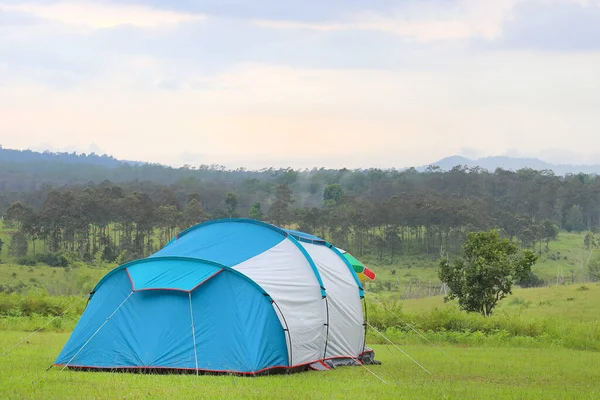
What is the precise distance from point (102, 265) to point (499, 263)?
42798mm

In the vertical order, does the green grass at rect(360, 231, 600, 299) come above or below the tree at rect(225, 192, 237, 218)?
below

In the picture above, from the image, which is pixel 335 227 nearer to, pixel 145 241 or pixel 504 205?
pixel 145 241

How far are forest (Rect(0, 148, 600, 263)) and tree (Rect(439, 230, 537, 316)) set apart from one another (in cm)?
3151

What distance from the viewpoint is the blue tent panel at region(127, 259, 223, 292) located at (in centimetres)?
1274

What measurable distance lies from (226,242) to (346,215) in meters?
70.8

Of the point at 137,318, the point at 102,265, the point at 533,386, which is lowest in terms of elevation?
the point at 102,265

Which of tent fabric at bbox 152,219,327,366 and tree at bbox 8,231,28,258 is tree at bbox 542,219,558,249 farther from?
tent fabric at bbox 152,219,327,366

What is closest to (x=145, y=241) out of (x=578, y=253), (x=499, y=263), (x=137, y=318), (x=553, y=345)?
(x=578, y=253)

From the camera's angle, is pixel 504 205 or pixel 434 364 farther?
pixel 504 205

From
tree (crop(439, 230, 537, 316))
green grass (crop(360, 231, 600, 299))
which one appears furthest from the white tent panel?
green grass (crop(360, 231, 600, 299))

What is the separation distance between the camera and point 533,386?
1254cm

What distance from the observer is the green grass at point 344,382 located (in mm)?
9984

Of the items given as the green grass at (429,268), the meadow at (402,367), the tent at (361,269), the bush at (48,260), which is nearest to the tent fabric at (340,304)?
the meadow at (402,367)

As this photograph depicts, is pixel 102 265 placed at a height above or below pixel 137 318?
below
